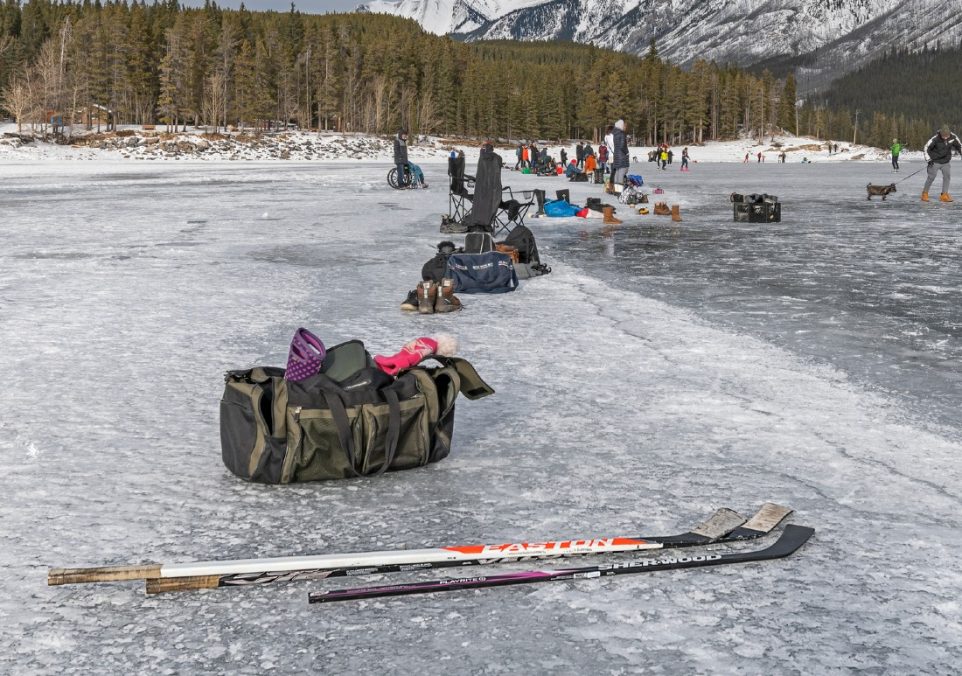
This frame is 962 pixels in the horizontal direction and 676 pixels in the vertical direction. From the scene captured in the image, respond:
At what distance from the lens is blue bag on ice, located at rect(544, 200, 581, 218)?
61.3 ft

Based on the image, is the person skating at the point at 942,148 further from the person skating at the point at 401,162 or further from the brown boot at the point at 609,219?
the person skating at the point at 401,162

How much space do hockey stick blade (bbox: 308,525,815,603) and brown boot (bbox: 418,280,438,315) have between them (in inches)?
193

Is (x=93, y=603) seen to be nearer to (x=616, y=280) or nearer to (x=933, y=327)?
(x=933, y=327)

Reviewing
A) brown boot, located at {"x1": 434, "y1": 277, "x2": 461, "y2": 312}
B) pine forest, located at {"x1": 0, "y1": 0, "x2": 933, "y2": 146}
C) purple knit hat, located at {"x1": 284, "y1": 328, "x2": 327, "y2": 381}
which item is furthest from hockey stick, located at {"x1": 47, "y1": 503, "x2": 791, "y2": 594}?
pine forest, located at {"x1": 0, "y1": 0, "x2": 933, "y2": 146}

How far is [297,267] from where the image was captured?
35.9 ft

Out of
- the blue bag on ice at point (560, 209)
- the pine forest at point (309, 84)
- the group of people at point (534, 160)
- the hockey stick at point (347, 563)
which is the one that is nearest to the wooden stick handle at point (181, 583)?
the hockey stick at point (347, 563)

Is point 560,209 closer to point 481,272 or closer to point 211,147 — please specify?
point 481,272

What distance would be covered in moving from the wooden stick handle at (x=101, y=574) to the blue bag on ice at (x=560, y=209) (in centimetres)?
1610

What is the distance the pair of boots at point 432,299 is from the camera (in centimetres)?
795

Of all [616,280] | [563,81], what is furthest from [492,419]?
[563,81]

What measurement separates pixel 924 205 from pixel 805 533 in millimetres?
19231

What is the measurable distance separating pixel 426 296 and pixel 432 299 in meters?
0.09

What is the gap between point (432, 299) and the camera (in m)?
8.04

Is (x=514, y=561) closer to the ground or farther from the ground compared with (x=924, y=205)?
closer to the ground
